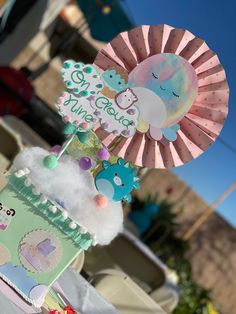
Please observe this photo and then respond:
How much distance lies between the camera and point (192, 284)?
203 inches

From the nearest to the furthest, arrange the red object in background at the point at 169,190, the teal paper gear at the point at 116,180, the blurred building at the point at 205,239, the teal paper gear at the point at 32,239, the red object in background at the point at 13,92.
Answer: the teal paper gear at the point at 32,239 < the teal paper gear at the point at 116,180 < the red object in background at the point at 13,92 < the blurred building at the point at 205,239 < the red object in background at the point at 169,190

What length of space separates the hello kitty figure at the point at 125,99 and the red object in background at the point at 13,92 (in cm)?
380

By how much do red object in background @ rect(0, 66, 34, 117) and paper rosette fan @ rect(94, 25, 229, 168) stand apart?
3.77 m

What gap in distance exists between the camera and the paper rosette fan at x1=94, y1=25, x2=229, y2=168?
2.21m

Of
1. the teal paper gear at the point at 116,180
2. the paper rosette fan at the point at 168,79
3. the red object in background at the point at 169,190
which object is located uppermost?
the paper rosette fan at the point at 168,79

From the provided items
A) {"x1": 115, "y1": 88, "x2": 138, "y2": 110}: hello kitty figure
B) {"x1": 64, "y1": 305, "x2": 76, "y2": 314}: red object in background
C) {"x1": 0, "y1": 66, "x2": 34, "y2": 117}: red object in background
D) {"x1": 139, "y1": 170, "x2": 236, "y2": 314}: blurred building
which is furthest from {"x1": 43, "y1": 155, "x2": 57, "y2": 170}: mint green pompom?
{"x1": 139, "y1": 170, "x2": 236, "y2": 314}: blurred building

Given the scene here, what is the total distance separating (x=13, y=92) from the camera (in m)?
5.87

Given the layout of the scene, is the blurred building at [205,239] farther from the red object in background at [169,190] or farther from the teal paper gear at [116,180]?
the teal paper gear at [116,180]

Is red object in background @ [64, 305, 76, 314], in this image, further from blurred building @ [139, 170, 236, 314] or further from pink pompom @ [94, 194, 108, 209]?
blurred building @ [139, 170, 236, 314]

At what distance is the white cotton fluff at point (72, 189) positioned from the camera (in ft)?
6.98

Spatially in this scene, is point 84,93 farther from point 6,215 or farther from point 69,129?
point 6,215

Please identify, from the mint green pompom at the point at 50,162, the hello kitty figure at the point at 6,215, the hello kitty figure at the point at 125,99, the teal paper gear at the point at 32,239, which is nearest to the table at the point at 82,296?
the teal paper gear at the point at 32,239

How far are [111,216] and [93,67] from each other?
0.58m

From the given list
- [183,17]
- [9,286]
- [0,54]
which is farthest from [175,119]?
[0,54]
